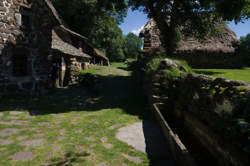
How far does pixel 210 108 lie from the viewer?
3.54m

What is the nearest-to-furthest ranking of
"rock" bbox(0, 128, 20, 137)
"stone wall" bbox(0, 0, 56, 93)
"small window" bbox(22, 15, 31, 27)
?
"rock" bbox(0, 128, 20, 137) → "stone wall" bbox(0, 0, 56, 93) → "small window" bbox(22, 15, 31, 27)

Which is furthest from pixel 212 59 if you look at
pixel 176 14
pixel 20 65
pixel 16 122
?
pixel 20 65

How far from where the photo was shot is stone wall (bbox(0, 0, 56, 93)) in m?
8.34

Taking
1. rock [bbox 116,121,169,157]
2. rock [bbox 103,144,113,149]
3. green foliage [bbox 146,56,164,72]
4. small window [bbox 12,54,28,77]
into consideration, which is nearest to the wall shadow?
rock [bbox 116,121,169,157]

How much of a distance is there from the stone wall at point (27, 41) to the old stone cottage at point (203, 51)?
7.44m

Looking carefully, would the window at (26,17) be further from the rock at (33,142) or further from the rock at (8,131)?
the rock at (33,142)

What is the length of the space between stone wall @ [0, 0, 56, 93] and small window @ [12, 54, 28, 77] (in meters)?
0.16

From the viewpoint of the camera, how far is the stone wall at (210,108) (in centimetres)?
224

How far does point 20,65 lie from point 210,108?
9920 mm

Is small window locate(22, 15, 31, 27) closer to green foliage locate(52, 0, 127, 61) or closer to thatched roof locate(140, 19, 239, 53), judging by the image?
thatched roof locate(140, 19, 239, 53)

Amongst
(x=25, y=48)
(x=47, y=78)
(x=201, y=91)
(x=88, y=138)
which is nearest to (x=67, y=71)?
(x=47, y=78)

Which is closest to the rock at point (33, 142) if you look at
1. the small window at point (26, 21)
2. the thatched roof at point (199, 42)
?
the small window at point (26, 21)

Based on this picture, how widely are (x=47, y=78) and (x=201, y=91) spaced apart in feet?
30.3

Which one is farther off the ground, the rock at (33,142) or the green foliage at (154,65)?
the green foliage at (154,65)
